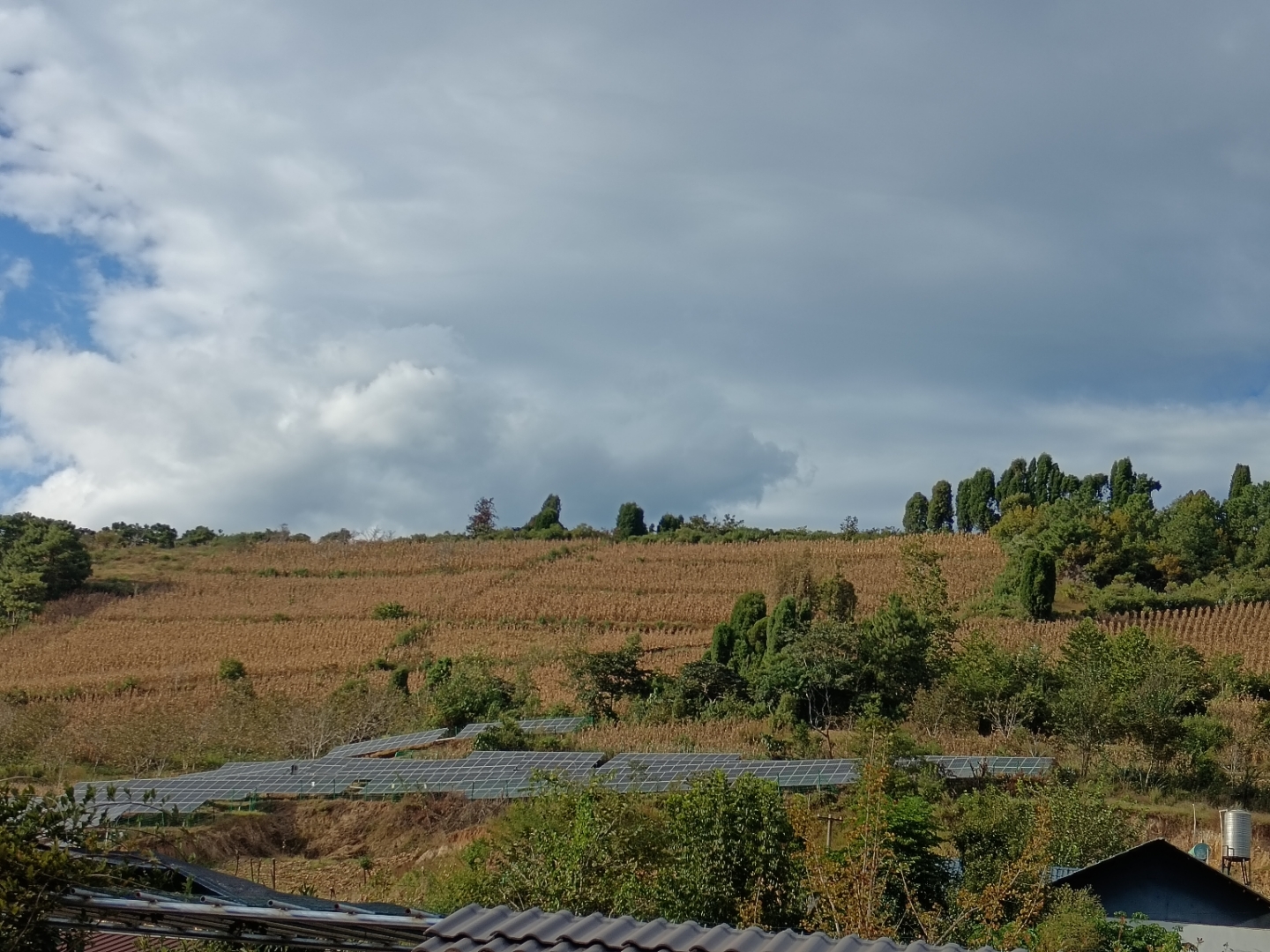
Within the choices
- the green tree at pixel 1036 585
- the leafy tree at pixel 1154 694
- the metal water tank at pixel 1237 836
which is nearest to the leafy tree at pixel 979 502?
the green tree at pixel 1036 585

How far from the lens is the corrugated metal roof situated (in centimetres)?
552

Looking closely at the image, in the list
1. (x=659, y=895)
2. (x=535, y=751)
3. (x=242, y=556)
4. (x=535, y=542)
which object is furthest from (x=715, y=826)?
(x=242, y=556)

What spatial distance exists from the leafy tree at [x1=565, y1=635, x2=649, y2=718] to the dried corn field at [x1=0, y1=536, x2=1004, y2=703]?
238 centimetres

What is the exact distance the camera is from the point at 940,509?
8875cm

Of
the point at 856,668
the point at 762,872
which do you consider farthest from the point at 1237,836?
the point at 856,668

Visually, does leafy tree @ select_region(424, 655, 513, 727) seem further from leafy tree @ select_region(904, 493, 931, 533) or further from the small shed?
leafy tree @ select_region(904, 493, 931, 533)

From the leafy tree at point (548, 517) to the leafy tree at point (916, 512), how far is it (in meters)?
26.2

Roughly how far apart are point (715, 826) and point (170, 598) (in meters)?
48.4

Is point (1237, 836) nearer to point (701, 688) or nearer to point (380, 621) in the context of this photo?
point (701, 688)

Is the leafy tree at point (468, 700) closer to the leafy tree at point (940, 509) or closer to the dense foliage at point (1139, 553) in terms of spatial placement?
the dense foliage at point (1139, 553)

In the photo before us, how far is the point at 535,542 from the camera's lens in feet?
218

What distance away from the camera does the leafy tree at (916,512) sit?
90.0 metres

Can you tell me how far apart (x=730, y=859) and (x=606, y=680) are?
2118 centimetres

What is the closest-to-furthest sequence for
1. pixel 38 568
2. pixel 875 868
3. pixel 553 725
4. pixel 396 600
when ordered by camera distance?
A: 1. pixel 875 868
2. pixel 553 725
3. pixel 396 600
4. pixel 38 568
